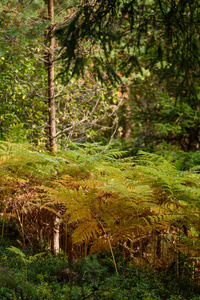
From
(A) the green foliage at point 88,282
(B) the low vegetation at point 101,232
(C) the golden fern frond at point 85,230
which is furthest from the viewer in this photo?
(C) the golden fern frond at point 85,230

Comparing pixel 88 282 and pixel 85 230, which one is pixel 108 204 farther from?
pixel 88 282

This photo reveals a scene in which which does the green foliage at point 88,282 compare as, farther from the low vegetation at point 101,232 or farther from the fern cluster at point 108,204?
the fern cluster at point 108,204

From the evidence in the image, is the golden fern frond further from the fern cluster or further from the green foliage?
the green foliage

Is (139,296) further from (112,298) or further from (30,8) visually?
(30,8)

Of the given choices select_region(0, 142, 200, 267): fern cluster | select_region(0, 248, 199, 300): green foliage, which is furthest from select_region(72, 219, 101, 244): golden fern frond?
select_region(0, 248, 199, 300): green foliage

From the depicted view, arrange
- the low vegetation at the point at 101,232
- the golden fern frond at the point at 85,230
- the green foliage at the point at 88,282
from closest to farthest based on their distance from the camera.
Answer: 1. the green foliage at the point at 88,282
2. the low vegetation at the point at 101,232
3. the golden fern frond at the point at 85,230

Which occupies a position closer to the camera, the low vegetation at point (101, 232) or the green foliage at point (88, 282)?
the green foliage at point (88, 282)

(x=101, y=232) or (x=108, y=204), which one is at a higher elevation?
(x=108, y=204)

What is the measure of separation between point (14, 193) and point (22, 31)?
2.90 metres

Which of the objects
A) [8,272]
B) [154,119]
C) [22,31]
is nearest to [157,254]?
[8,272]

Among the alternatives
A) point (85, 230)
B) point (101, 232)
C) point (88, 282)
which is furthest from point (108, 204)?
point (88, 282)

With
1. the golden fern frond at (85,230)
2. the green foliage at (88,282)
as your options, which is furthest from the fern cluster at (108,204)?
the green foliage at (88,282)

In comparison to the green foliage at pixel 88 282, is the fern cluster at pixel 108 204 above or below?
above

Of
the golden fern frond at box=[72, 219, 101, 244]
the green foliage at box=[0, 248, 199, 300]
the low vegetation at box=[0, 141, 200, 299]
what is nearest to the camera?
the green foliage at box=[0, 248, 199, 300]
